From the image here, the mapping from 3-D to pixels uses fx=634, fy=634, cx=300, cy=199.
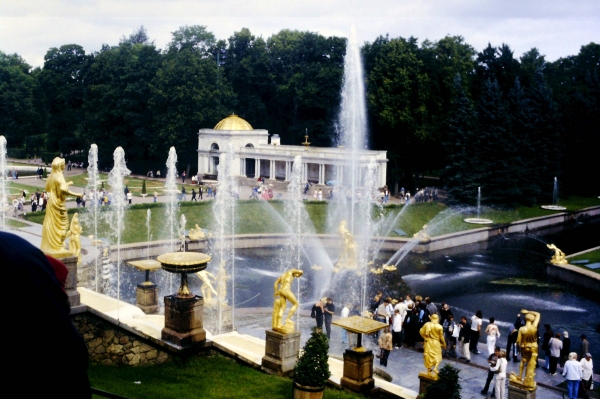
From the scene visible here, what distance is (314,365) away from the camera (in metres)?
11.3

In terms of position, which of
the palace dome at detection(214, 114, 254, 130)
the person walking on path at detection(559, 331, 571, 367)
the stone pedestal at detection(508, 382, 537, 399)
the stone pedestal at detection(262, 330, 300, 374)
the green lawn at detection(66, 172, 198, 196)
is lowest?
the person walking on path at detection(559, 331, 571, 367)

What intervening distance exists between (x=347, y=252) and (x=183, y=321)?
15.3 m

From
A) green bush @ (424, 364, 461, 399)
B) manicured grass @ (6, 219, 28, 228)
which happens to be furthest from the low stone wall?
manicured grass @ (6, 219, 28, 228)

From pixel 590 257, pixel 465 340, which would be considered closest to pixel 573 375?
pixel 465 340

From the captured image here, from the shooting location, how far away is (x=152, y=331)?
1398 centimetres

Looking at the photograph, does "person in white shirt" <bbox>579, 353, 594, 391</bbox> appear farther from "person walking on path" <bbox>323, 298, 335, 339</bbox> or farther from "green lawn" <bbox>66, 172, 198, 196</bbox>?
"green lawn" <bbox>66, 172, 198, 196</bbox>

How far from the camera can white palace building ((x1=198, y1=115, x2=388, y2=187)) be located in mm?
60031

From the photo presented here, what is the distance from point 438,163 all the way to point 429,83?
734 centimetres

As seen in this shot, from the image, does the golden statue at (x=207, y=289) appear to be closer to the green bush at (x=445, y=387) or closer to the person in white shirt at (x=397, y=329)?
Answer: the person in white shirt at (x=397, y=329)

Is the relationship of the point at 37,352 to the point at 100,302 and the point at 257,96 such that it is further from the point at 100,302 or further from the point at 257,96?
the point at 257,96

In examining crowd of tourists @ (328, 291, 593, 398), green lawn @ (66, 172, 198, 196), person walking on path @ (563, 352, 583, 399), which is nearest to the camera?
person walking on path @ (563, 352, 583, 399)

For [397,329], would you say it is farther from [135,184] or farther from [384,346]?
[135,184]

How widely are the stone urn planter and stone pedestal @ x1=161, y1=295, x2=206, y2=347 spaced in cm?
298

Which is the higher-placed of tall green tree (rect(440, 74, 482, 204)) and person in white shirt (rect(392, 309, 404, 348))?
tall green tree (rect(440, 74, 482, 204))
